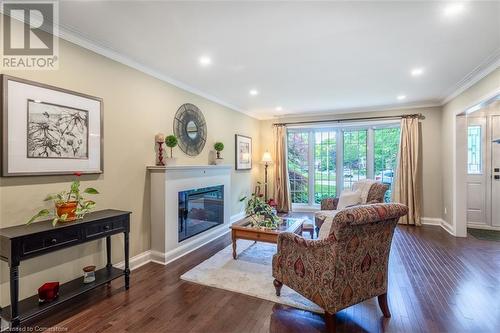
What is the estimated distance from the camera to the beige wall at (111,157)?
2146 millimetres

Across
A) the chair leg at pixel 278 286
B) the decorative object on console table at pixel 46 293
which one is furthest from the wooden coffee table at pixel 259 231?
the decorative object on console table at pixel 46 293

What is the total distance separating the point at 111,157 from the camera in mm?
2887

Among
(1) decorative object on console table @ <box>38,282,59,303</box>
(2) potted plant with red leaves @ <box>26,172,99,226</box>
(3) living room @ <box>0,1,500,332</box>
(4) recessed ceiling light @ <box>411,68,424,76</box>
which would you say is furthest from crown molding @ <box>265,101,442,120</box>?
(1) decorative object on console table @ <box>38,282,59,303</box>

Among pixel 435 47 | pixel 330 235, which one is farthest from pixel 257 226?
pixel 435 47

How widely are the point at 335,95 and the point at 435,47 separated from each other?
1943 mm

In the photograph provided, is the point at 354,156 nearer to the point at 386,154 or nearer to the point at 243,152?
the point at 386,154

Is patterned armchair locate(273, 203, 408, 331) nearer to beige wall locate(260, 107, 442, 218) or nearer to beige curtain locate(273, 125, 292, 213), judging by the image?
beige wall locate(260, 107, 442, 218)

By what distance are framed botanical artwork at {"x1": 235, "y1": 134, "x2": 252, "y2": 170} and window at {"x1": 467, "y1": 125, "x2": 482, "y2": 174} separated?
4.57 meters

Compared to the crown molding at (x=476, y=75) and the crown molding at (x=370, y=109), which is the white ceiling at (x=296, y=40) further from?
the crown molding at (x=370, y=109)

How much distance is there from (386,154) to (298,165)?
6.88ft

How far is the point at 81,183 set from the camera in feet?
8.46

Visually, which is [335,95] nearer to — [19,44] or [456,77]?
[456,77]

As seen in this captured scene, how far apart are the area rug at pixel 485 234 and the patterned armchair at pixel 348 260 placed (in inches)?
139

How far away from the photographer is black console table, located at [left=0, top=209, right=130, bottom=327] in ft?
5.83
